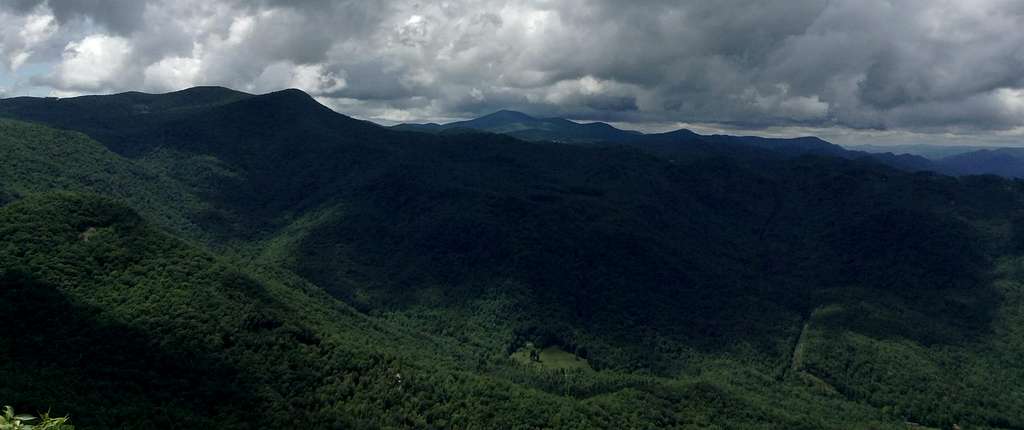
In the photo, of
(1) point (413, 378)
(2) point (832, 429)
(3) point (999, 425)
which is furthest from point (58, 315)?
(3) point (999, 425)

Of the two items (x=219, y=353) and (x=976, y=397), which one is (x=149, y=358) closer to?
(x=219, y=353)

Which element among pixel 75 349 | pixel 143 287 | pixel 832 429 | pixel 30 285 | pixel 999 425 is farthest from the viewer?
pixel 999 425

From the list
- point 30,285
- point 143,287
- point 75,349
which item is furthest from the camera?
point 143,287

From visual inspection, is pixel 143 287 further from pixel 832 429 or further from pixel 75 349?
pixel 832 429

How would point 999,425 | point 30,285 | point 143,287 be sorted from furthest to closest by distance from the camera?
point 999,425 → point 143,287 → point 30,285

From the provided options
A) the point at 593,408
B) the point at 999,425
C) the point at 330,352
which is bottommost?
the point at 999,425

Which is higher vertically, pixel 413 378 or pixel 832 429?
pixel 413 378

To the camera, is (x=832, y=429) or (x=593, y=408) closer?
(x=593, y=408)

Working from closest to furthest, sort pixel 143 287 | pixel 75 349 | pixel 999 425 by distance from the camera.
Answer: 1. pixel 75 349
2. pixel 143 287
3. pixel 999 425

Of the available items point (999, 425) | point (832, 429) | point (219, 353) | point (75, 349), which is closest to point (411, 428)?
point (219, 353)
